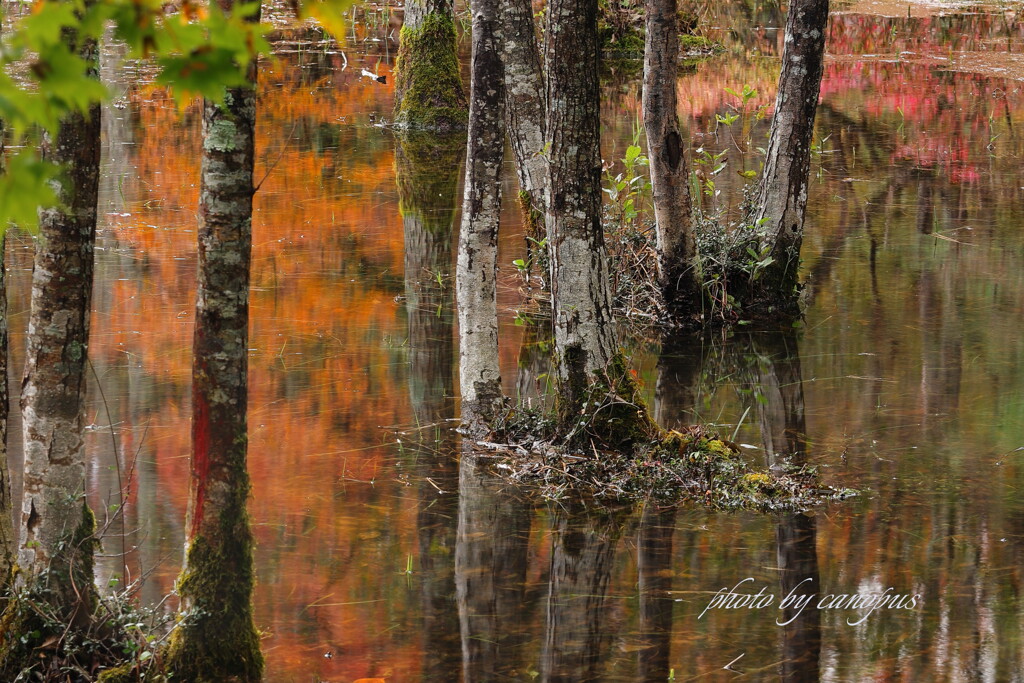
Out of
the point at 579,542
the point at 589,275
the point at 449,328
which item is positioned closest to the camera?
the point at 579,542

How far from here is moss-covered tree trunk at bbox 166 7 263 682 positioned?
477cm

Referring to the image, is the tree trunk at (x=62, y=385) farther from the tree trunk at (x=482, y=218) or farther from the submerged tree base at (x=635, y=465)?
the tree trunk at (x=482, y=218)

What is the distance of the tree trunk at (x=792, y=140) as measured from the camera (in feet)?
34.2

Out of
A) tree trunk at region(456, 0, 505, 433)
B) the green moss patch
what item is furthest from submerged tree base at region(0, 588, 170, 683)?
the green moss patch

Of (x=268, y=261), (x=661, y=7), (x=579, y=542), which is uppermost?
(x=661, y=7)

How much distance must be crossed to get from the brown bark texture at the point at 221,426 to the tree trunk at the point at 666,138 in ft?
19.3

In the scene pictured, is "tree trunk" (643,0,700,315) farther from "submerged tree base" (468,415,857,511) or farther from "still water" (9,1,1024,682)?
"submerged tree base" (468,415,857,511)

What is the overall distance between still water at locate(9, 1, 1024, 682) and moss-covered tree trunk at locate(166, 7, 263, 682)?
21.5 inches

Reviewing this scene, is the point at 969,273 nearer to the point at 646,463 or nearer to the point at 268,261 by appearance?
the point at 646,463

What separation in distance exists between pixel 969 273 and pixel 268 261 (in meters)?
7.37

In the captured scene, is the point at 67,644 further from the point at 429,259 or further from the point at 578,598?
the point at 429,259

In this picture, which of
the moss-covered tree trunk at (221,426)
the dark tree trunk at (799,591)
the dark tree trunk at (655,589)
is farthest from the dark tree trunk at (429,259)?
the moss-covered tree trunk at (221,426)

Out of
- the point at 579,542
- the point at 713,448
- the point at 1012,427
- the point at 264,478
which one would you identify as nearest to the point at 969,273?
the point at 1012,427

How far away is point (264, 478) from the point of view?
7902mm
